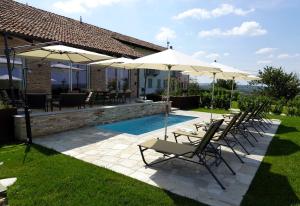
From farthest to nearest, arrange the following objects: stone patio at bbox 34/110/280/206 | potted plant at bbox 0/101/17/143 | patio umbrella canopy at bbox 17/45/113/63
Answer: patio umbrella canopy at bbox 17/45/113/63 → potted plant at bbox 0/101/17/143 → stone patio at bbox 34/110/280/206

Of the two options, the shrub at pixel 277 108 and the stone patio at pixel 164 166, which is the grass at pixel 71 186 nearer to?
the stone patio at pixel 164 166

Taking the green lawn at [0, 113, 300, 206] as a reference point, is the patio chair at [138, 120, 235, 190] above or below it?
above

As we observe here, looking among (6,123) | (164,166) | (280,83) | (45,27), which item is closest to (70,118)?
(6,123)

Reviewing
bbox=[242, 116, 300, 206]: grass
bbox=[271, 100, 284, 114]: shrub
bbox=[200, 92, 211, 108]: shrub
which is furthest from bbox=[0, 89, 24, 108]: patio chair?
bbox=[271, 100, 284, 114]: shrub

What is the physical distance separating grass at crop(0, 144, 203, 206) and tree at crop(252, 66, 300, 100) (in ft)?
89.9

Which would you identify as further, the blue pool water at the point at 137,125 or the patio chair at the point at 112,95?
the patio chair at the point at 112,95

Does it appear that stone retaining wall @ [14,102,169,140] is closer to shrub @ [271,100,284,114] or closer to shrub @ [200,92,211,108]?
shrub @ [200,92,211,108]

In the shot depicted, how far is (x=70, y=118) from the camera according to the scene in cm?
985

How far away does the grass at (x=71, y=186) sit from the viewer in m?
4.27

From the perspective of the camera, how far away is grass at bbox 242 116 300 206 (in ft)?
15.1

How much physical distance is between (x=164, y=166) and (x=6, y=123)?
5.25m

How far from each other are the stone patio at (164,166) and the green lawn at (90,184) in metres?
0.25

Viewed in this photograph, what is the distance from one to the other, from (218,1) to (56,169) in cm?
1082

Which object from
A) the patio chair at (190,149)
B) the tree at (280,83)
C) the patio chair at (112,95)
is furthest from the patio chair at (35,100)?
the tree at (280,83)
